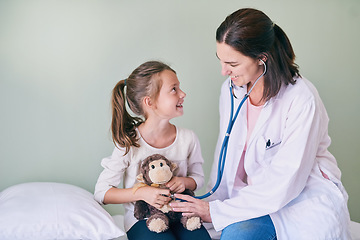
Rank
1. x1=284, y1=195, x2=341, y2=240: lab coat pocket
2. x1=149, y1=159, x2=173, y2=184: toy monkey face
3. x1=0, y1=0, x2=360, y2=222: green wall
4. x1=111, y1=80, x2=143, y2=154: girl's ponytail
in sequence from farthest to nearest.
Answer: x1=0, y1=0, x2=360, y2=222: green wall < x1=111, y1=80, x2=143, y2=154: girl's ponytail < x1=149, y1=159, x2=173, y2=184: toy monkey face < x1=284, y1=195, x2=341, y2=240: lab coat pocket

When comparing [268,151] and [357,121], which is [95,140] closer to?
[268,151]

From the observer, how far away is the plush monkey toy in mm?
1688

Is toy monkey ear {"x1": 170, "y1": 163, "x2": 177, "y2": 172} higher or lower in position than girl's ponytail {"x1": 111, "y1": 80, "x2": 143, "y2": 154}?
lower

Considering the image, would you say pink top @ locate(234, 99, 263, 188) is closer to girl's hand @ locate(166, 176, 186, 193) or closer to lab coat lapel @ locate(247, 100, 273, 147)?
lab coat lapel @ locate(247, 100, 273, 147)

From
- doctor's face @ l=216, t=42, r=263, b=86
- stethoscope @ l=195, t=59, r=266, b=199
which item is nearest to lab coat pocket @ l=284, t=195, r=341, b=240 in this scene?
stethoscope @ l=195, t=59, r=266, b=199

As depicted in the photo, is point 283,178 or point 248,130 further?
point 248,130

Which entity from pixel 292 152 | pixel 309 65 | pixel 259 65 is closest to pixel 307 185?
pixel 292 152

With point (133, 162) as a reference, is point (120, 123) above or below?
above

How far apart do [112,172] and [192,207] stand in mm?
374

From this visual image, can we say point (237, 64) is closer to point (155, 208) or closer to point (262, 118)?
point (262, 118)

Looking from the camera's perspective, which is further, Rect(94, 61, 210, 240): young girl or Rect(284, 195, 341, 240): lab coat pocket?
Rect(94, 61, 210, 240): young girl

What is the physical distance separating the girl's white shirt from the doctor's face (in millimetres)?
355

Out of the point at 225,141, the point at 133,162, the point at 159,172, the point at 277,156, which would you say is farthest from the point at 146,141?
the point at 277,156

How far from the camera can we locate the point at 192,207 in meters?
1.73
